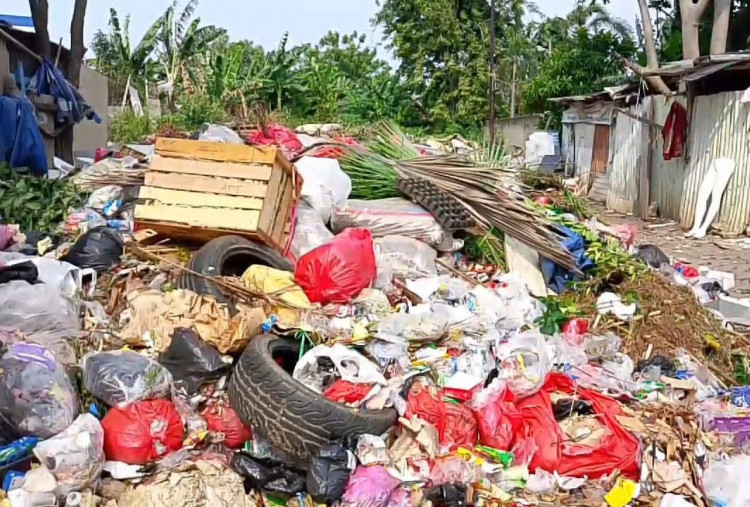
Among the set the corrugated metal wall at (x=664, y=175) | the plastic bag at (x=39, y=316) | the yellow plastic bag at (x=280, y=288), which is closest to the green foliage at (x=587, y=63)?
the corrugated metal wall at (x=664, y=175)

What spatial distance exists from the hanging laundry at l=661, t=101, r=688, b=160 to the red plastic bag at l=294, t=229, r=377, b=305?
9107 mm

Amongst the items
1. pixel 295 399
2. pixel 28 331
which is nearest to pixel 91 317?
pixel 28 331

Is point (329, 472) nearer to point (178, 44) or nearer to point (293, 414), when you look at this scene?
point (293, 414)

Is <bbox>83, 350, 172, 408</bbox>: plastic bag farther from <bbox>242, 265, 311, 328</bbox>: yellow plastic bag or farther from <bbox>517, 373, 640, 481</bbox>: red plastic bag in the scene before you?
<bbox>517, 373, 640, 481</bbox>: red plastic bag

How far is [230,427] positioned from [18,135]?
17.8ft

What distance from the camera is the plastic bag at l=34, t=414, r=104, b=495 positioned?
121 inches

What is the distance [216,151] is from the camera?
17.7ft

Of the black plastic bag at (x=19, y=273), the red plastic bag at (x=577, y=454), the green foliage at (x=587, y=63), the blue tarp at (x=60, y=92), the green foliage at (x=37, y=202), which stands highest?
the green foliage at (x=587, y=63)

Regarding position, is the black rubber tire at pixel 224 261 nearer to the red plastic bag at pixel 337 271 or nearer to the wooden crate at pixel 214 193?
the wooden crate at pixel 214 193

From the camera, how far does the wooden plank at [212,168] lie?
17.3 ft

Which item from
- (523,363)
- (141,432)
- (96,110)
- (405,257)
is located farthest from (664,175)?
(141,432)

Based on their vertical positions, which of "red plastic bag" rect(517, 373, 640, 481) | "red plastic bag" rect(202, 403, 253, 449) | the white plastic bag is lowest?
"red plastic bag" rect(517, 373, 640, 481)

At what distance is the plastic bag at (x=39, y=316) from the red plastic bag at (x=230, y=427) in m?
0.85

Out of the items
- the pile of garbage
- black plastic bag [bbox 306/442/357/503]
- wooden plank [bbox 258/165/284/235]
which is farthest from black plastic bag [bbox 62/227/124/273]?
black plastic bag [bbox 306/442/357/503]
